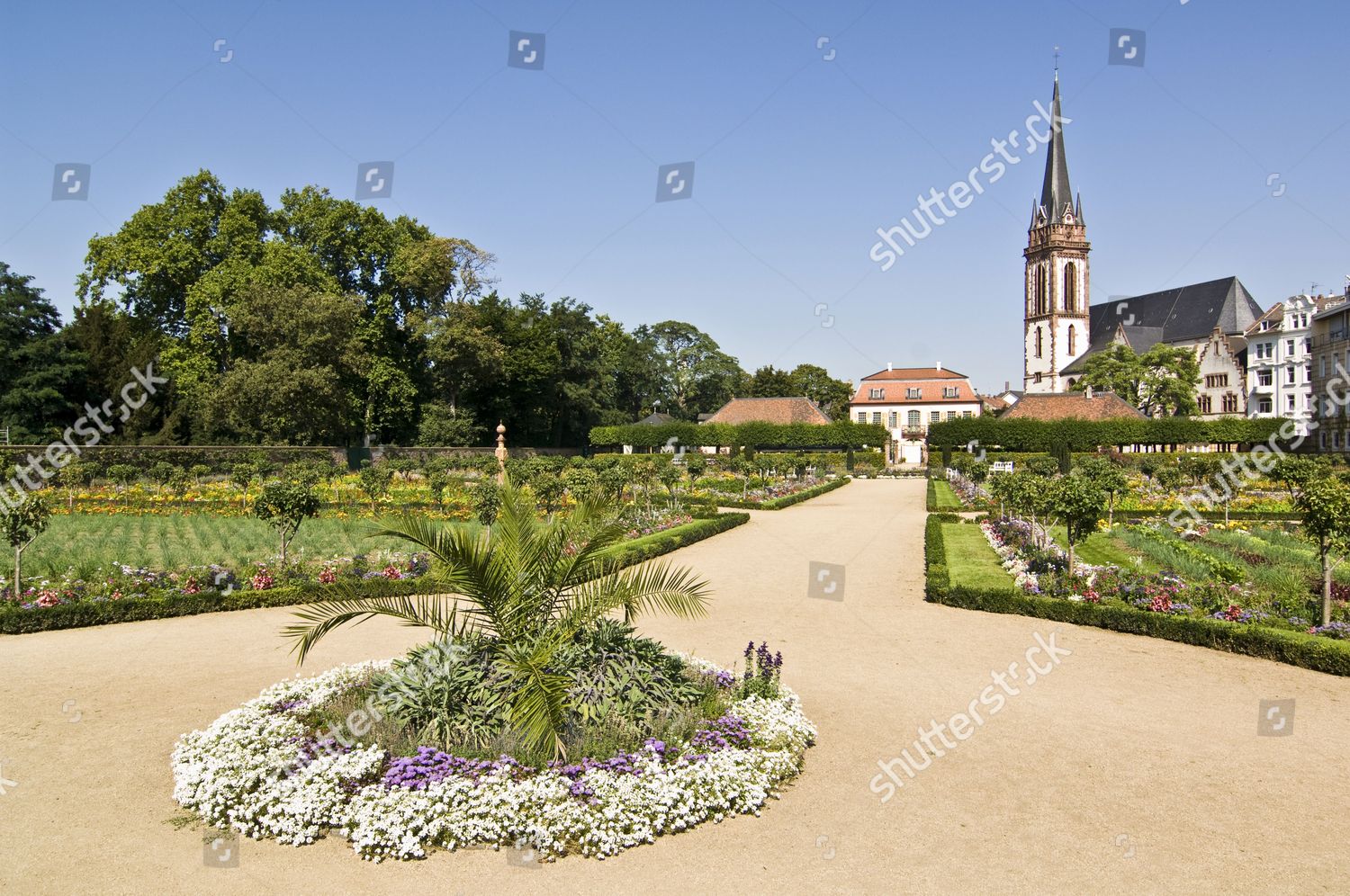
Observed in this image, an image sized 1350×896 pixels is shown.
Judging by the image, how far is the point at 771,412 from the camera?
6581cm

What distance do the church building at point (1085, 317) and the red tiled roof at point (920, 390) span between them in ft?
21.6

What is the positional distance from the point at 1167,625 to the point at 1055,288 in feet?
291

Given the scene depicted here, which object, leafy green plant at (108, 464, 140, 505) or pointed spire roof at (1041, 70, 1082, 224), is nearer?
leafy green plant at (108, 464, 140, 505)

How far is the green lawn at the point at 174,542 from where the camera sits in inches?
584

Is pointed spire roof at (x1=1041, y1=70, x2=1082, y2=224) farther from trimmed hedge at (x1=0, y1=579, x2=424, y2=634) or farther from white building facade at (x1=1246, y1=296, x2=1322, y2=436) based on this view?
trimmed hedge at (x1=0, y1=579, x2=424, y2=634)

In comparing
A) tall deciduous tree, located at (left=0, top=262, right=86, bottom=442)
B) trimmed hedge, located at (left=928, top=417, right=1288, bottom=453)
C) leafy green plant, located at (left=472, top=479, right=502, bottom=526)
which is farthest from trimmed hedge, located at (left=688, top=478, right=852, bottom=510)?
tall deciduous tree, located at (left=0, top=262, right=86, bottom=442)

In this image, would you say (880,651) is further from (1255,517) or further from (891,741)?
(1255,517)

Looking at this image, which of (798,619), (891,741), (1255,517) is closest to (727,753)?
(891,741)

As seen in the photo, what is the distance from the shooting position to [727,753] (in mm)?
6523

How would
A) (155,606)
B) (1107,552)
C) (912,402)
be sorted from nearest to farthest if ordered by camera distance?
(155,606)
(1107,552)
(912,402)

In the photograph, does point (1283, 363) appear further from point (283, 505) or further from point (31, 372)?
point (31, 372)

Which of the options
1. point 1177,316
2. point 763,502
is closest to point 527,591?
point 763,502

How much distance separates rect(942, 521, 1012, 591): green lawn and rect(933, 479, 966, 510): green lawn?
4.91 m

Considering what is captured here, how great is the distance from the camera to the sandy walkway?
529 cm
